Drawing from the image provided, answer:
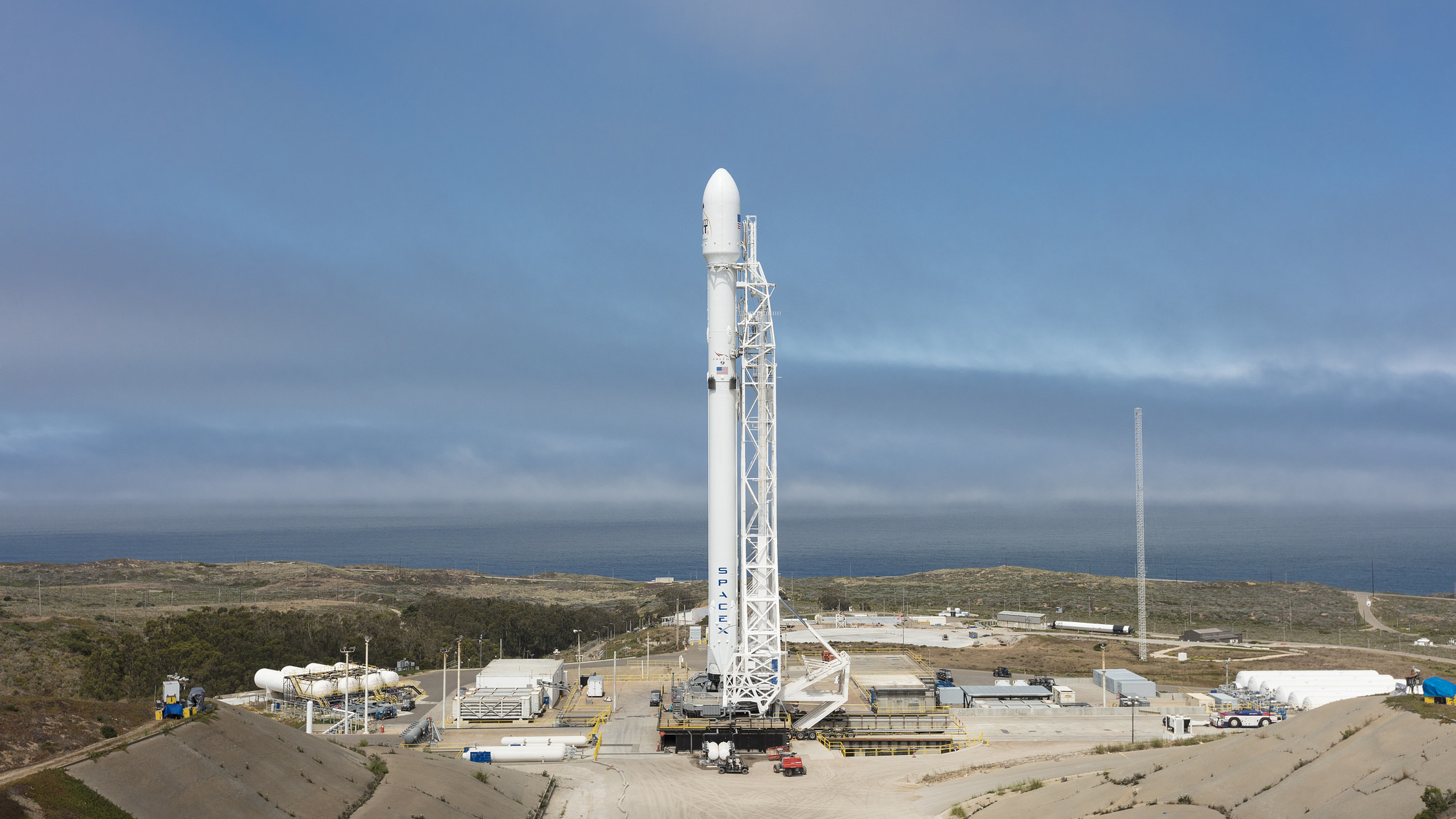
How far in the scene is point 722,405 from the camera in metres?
40.1

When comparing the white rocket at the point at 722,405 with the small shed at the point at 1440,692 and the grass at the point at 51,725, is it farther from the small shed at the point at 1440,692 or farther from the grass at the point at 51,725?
the small shed at the point at 1440,692

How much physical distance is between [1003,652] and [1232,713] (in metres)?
22.8

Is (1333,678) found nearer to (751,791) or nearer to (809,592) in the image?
(751,791)

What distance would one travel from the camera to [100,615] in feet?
205

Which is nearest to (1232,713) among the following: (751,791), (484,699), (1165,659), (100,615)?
(1165,659)

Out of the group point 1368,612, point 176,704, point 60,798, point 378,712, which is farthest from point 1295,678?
point 1368,612

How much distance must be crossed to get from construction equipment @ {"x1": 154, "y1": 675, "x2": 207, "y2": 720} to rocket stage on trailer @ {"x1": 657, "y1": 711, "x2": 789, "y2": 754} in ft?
62.8

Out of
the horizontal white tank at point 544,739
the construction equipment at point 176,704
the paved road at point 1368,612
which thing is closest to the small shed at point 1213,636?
the paved road at point 1368,612

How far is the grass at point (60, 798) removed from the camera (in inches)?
→ 670

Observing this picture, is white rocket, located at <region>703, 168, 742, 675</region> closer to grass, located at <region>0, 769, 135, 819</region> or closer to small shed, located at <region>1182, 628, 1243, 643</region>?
grass, located at <region>0, 769, 135, 819</region>

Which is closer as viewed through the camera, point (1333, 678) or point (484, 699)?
point (484, 699)

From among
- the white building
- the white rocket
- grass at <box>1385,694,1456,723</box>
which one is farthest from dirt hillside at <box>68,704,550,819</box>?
grass at <box>1385,694,1456,723</box>

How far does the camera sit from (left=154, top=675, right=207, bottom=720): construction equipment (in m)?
22.7

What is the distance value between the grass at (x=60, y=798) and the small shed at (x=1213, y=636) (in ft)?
234
